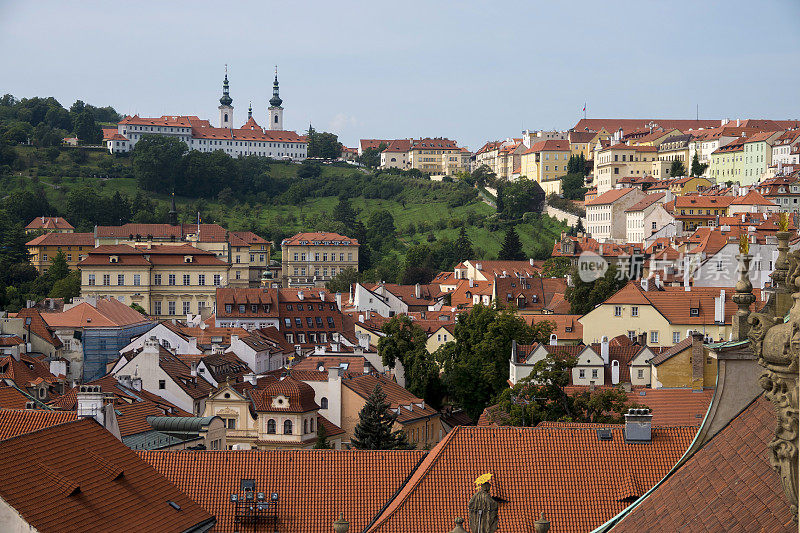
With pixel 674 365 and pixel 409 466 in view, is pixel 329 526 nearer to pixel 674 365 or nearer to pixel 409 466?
pixel 409 466

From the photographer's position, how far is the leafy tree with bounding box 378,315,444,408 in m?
54.9

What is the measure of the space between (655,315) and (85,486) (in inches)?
1975

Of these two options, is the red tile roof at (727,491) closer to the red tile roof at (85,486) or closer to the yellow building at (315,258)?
the red tile roof at (85,486)

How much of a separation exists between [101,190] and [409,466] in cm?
12751

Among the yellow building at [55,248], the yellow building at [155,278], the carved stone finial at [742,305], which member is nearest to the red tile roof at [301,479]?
the carved stone finial at [742,305]

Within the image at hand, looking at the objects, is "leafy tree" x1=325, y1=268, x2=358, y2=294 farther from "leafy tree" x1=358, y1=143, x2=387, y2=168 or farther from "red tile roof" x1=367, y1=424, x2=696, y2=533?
"red tile roof" x1=367, y1=424, x2=696, y2=533

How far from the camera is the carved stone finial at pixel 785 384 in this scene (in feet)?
18.0

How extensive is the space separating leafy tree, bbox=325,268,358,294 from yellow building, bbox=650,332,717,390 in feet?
207

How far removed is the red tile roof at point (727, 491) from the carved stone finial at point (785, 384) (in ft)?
3.40

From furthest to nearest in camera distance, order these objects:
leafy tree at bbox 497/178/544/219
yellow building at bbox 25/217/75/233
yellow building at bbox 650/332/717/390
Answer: leafy tree at bbox 497/178/544/219, yellow building at bbox 25/217/75/233, yellow building at bbox 650/332/717/390

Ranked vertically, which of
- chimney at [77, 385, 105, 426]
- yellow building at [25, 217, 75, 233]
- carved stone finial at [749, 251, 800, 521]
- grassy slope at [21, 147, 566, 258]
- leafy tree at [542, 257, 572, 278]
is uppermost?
grassy slope at [21, 147, 566, 258]

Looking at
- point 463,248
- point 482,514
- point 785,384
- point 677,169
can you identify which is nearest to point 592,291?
point 463,248

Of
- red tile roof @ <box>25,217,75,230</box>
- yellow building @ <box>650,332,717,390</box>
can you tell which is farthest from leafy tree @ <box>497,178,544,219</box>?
yellow building @ <box>650,332,717,390</box>

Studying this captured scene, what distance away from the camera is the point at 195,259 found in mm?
95188
